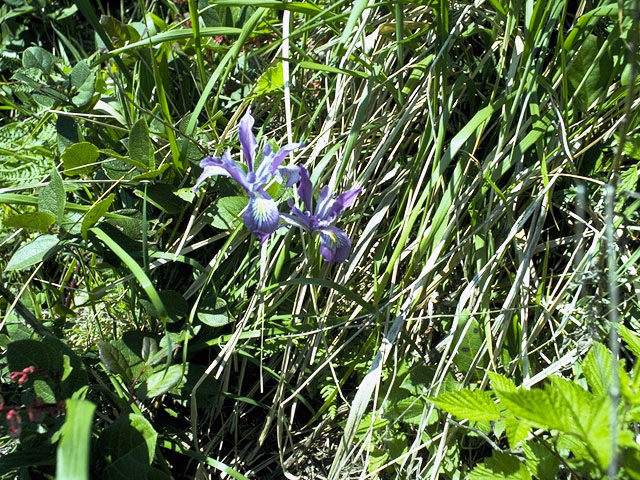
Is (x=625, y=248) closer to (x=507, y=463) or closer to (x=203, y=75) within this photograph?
(x=507, y=463)

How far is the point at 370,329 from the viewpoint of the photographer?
1.63 meters

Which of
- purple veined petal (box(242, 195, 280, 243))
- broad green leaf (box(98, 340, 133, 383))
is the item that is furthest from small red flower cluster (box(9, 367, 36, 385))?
purple veined petal (box(242, 195, 280, 243))

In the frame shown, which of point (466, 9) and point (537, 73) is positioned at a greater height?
point (466, 9)

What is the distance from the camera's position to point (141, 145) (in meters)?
1.57

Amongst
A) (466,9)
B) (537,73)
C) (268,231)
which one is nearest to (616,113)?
(537,73)

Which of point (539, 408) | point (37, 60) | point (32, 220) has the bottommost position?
point (539, 408)

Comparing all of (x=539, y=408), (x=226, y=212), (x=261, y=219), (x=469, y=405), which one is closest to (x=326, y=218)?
(x=261, y=219)

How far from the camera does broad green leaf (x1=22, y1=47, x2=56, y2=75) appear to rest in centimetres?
179

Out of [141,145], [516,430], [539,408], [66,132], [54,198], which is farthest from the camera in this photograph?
[66,132]

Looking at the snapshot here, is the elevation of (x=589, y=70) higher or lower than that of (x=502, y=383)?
higher

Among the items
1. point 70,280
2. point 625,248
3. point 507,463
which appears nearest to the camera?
point 507,463

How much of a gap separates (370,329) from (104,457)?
2.29ft

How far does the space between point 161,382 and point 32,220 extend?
47 cm

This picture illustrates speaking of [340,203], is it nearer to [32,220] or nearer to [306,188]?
[306,188]
